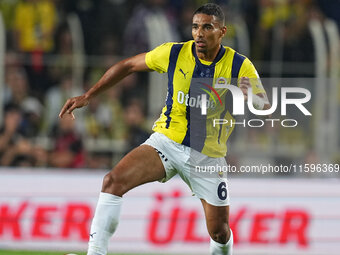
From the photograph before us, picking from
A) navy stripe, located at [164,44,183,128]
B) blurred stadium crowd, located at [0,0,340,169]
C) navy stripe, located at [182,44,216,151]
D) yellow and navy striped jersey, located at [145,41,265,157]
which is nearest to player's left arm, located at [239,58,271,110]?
yellow and navy striped jersey, located at [145,41,265,157]

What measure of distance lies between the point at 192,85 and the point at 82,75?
4251 millimetres

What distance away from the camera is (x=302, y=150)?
1045 centimetres

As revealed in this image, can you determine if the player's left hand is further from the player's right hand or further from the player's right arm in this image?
the player's right hand

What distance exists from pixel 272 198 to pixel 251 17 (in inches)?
122

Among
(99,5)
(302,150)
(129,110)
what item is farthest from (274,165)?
(99,5)

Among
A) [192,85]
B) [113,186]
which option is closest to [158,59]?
[192,85]

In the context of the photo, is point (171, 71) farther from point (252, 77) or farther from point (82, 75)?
point (82, 75)

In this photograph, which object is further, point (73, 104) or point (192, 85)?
point (192, 85)

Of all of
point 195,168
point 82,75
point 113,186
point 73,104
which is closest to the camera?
point 113,186

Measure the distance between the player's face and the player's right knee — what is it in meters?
1.21

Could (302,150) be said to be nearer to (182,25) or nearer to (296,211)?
(296,211)

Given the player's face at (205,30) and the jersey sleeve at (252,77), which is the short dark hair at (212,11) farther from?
the jersey sleeve at (252,77)

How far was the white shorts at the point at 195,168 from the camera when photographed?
262 inches

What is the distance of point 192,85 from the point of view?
6711mm
